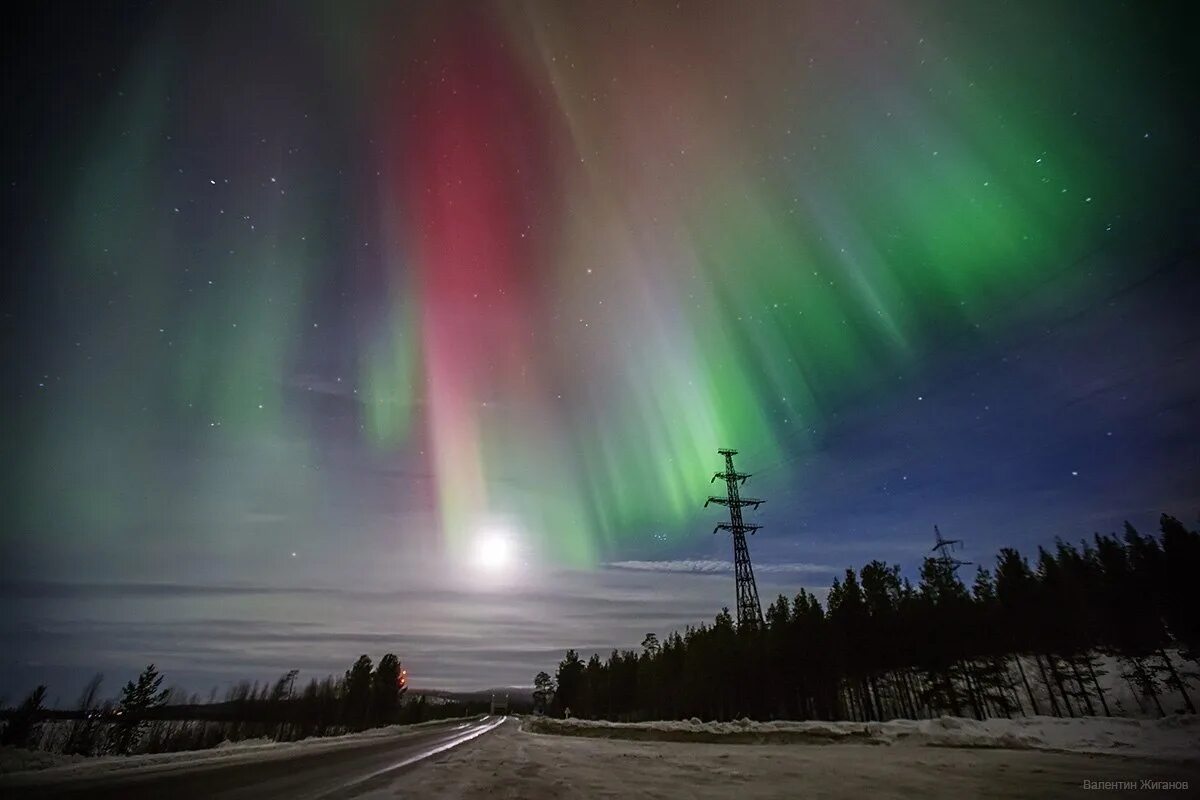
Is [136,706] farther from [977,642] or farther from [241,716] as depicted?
[977,642]

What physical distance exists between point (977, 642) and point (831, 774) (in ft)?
194

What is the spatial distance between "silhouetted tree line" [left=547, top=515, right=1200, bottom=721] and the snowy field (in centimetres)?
4356

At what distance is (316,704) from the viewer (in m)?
123

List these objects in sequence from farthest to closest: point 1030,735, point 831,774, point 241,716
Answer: point 241,716, point 1030,735, point 831,774

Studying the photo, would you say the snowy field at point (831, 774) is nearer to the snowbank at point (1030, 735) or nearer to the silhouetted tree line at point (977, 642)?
the snowbank at point (1030, 735)

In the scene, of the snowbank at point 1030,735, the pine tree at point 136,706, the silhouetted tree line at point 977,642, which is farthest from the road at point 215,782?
the pine tree at point 136,706

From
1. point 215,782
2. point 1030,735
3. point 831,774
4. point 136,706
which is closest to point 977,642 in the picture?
point 1030,735

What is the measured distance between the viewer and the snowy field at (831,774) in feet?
34.3

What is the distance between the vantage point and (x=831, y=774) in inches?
517

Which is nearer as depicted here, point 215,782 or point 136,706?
point 215,782

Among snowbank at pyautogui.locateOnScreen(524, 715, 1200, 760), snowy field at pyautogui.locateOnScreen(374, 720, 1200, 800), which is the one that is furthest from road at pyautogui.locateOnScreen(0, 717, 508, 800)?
snowbank at pyautogui.locateOnScreen(524, 715, 1200, 760)

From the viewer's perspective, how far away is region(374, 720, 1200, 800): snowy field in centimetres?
1045

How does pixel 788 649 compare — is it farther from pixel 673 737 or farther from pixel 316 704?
pixel 316 704

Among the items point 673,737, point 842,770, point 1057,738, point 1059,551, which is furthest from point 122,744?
point 1059,551
